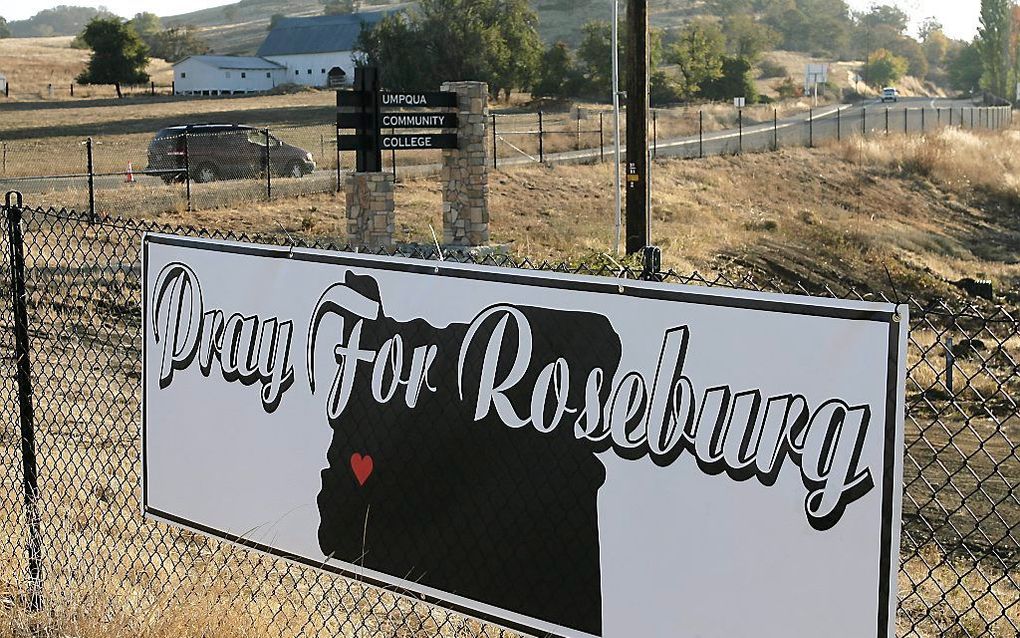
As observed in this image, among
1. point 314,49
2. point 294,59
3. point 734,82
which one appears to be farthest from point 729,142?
point 294,59

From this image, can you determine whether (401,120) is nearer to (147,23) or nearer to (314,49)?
(314,49)

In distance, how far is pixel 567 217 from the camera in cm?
2838

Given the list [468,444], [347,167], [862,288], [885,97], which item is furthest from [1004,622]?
[885,97]

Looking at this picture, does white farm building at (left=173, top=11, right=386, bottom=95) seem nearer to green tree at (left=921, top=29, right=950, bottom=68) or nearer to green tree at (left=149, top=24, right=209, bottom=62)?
green tree at (left=149, top=24, right=209, bottom=62)

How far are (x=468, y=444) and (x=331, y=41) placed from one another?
103783 mm

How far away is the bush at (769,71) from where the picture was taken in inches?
4577

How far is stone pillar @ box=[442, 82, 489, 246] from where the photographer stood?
21359 millimetres

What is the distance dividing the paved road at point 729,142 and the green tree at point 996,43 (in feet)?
100

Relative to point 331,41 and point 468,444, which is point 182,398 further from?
point 331,41

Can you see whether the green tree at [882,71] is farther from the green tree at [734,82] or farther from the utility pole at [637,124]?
the utility pole at [637,124]

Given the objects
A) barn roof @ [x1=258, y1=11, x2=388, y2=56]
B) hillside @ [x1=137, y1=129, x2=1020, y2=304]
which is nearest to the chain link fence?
hillside @ [x1=137, y1=129, x2=1020, y2=304]

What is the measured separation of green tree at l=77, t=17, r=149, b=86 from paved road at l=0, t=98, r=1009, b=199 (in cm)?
3635

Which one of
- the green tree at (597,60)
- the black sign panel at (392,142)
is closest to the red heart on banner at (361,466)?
the black sign panel at (392,142)

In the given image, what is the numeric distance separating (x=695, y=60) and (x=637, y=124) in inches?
2288
